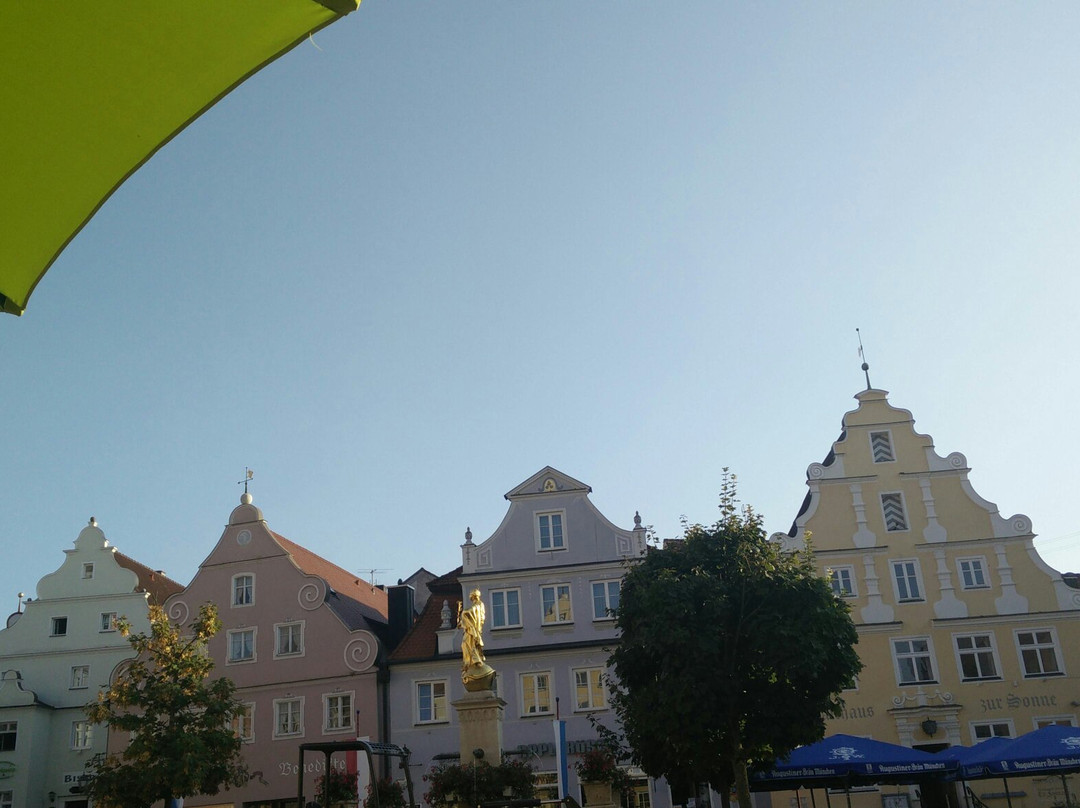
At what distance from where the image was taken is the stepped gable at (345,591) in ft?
127

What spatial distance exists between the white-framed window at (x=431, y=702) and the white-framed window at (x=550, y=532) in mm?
5912

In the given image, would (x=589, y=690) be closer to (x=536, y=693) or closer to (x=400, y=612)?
(x=536, y=693)

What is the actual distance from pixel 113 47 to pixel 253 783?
3572 centimetres

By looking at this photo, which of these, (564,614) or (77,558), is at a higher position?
(77,558)

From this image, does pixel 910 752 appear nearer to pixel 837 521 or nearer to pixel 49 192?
pixel 837 521

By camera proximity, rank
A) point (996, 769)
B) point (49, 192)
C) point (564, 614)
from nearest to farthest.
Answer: point (49, 192)
point (996, 769)
point (564, 614)

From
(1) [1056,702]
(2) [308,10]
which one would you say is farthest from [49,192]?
(1) [1056,702]

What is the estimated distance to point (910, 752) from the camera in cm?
2181

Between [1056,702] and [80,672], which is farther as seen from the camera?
[80,672]

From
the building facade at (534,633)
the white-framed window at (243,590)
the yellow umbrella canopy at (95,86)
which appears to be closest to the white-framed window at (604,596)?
the building facade at (534,633)

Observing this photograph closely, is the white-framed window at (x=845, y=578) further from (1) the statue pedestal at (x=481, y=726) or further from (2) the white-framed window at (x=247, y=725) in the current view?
(2) the white-framed window at (x=247, y=725)

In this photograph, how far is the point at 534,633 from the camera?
117 ft

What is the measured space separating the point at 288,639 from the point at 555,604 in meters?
9.78

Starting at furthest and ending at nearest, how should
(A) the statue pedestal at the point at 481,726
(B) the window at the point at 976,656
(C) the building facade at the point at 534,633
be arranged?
(C) the building facade at the point at 534,633 < (B) the window at the point at 976,656 < (A) the statue pedestal at the point at 481,726
